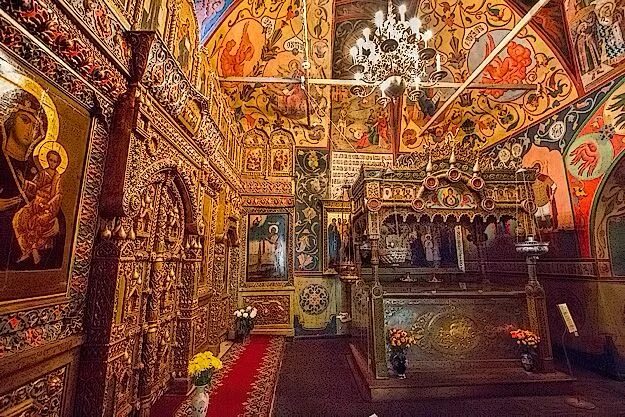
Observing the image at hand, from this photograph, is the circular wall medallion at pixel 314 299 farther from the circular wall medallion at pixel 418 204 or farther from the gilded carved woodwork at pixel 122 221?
the circular wall medallion at pixel 418 204

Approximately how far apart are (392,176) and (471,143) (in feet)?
17.4

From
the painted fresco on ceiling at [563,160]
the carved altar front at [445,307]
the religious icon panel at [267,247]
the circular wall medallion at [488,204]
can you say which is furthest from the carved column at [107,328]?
the painted fresco on ceiling at [563,160]

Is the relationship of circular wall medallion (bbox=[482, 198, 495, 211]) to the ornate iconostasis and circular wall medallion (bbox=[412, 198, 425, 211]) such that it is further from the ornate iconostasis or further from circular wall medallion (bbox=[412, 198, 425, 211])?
the ornate iconostasis

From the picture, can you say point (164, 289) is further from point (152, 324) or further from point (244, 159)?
point (244, 159)

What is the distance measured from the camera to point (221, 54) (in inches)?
259

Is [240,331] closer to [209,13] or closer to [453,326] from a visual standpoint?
[453,326]

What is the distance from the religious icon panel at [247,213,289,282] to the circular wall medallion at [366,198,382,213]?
4081 mm

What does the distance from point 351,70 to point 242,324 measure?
20.5 ft

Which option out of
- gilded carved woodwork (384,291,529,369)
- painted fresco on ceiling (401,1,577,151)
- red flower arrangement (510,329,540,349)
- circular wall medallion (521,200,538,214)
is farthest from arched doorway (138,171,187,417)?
painted fresco on ceiling (401,1,577,151)

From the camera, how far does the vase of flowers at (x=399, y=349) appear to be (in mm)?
4656

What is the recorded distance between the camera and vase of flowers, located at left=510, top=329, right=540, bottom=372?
15.8ft

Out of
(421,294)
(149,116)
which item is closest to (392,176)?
(421,294)

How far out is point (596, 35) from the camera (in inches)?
221

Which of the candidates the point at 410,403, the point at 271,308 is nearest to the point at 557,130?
the point at 410,403
